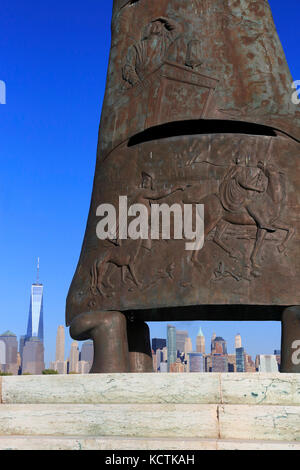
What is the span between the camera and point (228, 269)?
7.66 m

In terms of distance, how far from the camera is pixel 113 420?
19.0 feet

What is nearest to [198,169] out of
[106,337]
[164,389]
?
[106,337]

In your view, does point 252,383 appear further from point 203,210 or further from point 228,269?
point 203,210

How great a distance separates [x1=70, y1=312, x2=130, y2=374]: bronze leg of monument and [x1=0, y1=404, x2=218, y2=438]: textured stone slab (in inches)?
63.5

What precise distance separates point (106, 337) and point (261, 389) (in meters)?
2.58

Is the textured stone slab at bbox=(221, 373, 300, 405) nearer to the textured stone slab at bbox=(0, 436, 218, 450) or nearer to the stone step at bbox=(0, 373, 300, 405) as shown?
the stone step at bbox=(0, 373, 300, 405)

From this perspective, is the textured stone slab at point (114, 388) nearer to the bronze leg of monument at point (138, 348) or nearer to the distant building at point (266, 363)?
the bronze leg of monument at point (138, 348)

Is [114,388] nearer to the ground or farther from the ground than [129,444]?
farther from the ground

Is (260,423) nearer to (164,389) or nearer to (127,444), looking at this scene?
(164,389)

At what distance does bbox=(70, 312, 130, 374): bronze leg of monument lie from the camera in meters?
7.75

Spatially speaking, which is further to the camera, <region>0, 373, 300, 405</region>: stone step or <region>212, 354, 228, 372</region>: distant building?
<region>212, 354, 228, 372</region>: distant building

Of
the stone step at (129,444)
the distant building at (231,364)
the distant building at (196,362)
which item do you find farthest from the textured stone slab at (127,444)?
the distant building at (196,362)

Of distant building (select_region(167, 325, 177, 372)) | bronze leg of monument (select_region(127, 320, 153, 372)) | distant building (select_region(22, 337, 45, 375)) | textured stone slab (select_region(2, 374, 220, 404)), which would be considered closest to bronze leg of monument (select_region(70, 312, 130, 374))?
textured stone slab (select_region(2, 374, 220, 404))

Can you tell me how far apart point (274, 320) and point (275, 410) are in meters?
4.22
